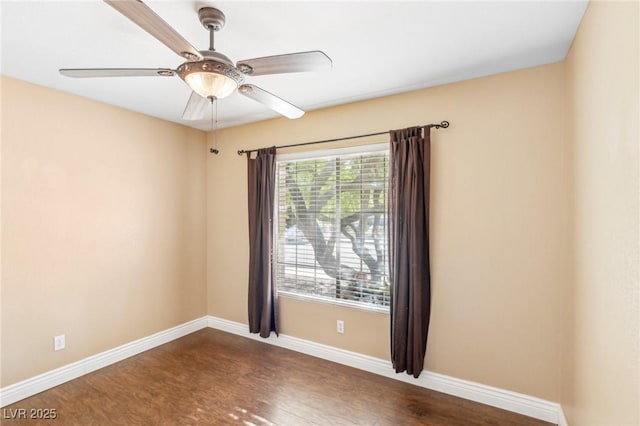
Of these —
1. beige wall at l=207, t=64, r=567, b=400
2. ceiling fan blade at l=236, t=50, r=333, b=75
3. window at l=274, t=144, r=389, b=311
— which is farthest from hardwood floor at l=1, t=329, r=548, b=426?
ceiling fan blade at l=236, t=50, r=333, b=75

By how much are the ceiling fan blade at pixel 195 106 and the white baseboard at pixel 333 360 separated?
2429mm

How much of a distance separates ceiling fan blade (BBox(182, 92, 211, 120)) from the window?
1.33 metres

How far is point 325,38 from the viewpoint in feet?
6.47

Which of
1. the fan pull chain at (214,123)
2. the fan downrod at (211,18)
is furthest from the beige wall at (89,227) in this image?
the fan downrod at (211,18)

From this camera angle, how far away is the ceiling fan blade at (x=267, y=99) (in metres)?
1.86

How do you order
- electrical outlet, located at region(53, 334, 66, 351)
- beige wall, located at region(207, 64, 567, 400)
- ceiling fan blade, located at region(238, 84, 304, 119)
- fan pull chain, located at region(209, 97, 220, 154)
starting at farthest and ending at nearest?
fan pull chain, located at region(209, 97, 220, 154), electrical outlet, located at region(53, 334, 66, 351), beige wall, located at region(207, 64, 567, 400), ceiling fan blade, located at region(238, 84, 304, 119)

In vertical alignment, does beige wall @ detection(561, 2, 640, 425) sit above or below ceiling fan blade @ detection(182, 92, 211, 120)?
below

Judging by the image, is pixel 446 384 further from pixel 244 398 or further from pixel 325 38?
pixel 325 38

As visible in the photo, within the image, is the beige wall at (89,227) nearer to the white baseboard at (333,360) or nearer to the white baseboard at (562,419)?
the white baseboard at (333,360)

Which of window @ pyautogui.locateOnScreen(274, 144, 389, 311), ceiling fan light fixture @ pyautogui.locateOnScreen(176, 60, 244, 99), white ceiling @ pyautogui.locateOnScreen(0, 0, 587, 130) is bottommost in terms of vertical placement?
window @ pyautogui.locateOnScreen(274, 144, 389, 311)

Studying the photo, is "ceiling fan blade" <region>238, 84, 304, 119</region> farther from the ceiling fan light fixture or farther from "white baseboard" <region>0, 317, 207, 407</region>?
"white baseboard" <region>0, 317, 207, 407</region>

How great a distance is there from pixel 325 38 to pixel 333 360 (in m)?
2.80

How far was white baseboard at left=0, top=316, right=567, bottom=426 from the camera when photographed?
2316 millimetres

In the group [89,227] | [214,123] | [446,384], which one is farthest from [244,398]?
[214,123]
